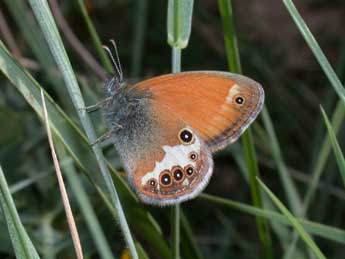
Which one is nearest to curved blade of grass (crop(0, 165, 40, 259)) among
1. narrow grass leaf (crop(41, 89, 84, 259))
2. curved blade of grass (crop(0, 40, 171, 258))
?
narrow grass leaf (crop(41, 89, 84, 259))

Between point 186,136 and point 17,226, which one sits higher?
point 17,226

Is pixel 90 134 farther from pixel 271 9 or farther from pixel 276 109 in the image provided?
pixel 271 9

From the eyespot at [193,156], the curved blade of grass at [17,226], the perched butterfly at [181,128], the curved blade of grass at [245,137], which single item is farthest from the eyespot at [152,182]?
the curved blade of grass at [17,226]

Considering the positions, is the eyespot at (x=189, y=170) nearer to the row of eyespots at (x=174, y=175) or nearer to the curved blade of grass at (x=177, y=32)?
the row of eyespots at (x=174, y=175)

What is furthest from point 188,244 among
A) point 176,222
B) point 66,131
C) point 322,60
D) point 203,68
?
point 203,68

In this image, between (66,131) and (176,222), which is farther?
(176,222)

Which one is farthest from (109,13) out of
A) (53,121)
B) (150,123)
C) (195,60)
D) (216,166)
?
(53,121)

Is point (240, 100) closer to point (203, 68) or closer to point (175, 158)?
point (175, 158)
